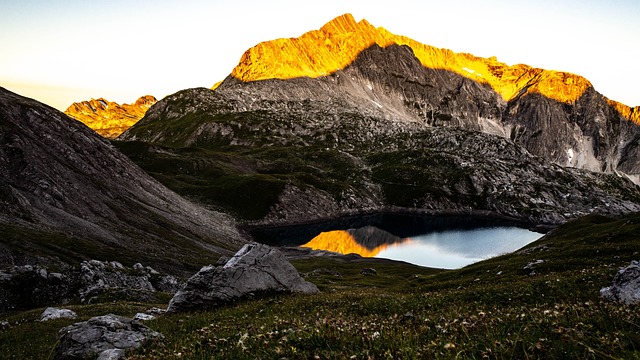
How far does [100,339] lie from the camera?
15570mm

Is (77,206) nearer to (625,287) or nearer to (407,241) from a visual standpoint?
(625,287)

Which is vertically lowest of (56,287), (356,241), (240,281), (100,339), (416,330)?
(356,241)

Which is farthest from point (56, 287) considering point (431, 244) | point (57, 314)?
point (431, 244)

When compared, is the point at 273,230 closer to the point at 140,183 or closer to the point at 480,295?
the point at 140,183

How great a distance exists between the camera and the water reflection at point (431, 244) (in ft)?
498

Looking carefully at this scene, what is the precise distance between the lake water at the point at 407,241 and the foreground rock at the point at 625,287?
4987 inches

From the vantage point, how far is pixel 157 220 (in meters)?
115

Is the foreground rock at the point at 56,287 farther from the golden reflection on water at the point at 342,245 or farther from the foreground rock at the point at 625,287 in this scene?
the golden reflection on water at the point at 342,245

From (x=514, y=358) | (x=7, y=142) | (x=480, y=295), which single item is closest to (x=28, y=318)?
(x=480, y=295)

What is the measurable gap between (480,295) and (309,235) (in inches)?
6075

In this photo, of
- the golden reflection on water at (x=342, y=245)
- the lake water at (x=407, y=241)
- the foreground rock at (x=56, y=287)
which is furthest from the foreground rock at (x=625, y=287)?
the golden reflection on water at (x=342, y=245)

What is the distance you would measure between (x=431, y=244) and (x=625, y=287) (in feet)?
526

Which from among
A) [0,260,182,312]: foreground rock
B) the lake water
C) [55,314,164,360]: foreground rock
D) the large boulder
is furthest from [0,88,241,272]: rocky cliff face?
[55,314,164,360]: foreground rock

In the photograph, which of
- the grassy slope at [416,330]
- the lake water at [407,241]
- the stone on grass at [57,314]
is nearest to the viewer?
the grassy slope at [416,330]
